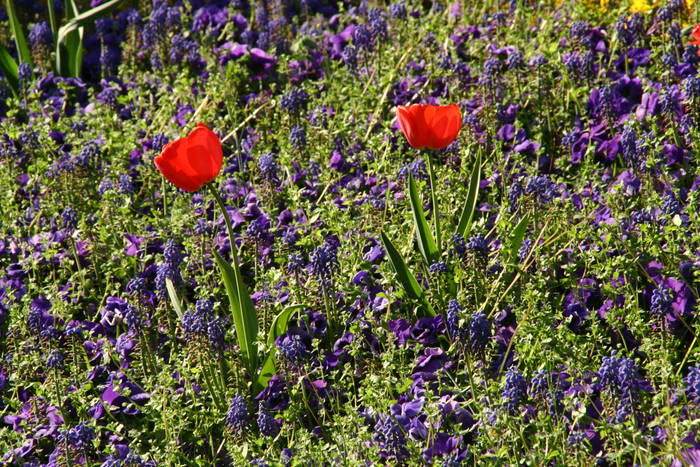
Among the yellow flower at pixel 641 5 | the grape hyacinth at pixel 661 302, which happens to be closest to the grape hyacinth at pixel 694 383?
the grape hyacinth at pixel 661 302

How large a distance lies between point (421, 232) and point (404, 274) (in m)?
0.17

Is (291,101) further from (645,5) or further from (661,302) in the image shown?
(661,302)

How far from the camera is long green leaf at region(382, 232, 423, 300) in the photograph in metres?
2.87

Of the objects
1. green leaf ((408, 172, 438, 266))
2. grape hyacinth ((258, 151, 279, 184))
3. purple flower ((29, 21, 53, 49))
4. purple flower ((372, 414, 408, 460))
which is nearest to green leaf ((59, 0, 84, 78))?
purple flower ((29, 21, 53, 49))

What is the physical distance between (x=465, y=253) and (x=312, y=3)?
3.34 m

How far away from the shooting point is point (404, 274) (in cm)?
291

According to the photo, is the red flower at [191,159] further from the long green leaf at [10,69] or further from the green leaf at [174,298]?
the long green leaf at [10,69]

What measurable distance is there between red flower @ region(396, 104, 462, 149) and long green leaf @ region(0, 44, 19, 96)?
10.4 ft

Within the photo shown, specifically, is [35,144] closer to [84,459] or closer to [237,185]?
[237,185]

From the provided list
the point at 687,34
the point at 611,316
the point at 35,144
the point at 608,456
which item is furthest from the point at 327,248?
the point at 687,34

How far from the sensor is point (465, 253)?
2959mm

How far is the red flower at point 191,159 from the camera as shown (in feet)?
8.36

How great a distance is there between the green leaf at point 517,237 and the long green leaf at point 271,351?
78 cm

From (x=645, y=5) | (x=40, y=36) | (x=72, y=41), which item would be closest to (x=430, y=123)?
(x=645, y=5)
